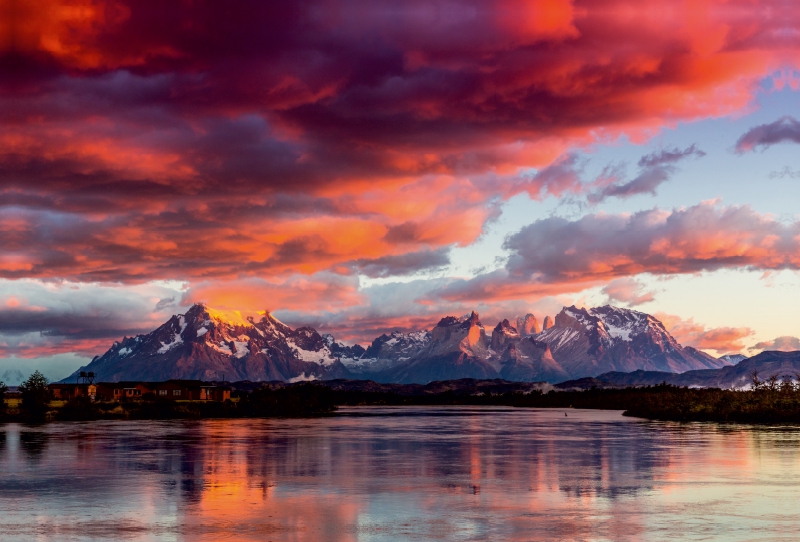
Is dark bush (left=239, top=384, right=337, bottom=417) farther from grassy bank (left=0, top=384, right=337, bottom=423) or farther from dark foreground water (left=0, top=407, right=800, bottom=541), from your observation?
dark foreground water (left=0, top=407, right=800, bottom=541)

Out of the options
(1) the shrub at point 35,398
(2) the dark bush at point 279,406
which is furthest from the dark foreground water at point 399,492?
(2) the dark bush at point 279,406

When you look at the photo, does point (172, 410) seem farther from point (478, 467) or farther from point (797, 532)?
point (797, 532)

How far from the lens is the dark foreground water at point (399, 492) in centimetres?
2933

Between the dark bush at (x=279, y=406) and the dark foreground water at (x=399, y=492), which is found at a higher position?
the dark foreground water at (x=399, y=492)

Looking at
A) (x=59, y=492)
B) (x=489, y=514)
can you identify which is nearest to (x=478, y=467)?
(x=489, y=514)

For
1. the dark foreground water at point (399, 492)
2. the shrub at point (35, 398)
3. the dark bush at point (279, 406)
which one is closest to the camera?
the dark foreground water at point (399, 492)

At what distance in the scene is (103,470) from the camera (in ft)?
161

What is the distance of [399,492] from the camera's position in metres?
39.7

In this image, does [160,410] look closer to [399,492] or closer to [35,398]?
[35,398]

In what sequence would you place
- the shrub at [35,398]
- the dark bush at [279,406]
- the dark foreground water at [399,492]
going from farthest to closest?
the dark bush at [279,406] → the shrub at [35,398] → the dark foreground water at [399,492]

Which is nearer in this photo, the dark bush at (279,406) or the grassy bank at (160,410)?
the grassy bank at (160,410)

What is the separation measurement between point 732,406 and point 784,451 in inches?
3282

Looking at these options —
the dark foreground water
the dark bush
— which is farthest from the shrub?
the dark foreground water

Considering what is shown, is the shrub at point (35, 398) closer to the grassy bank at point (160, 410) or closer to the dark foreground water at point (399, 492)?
the grassy bank at point (160, 410)
